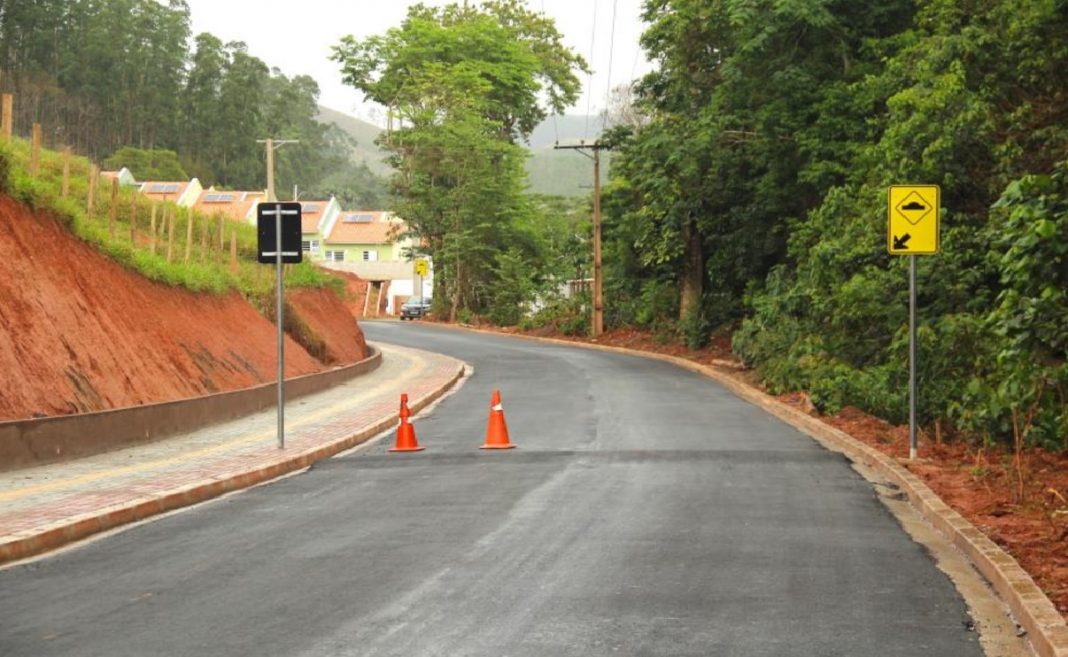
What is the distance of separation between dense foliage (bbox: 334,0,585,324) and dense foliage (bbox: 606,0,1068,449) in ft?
74.5

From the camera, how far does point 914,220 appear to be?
1505 cm

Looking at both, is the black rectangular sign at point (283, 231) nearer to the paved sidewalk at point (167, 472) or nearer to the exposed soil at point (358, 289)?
the paved sidewalk at point (167, 472)

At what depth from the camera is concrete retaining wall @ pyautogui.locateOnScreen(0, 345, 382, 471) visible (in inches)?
588

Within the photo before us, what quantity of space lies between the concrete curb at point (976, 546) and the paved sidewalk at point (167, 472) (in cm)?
675

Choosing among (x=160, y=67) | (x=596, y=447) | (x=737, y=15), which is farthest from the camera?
(x=160, y=67)

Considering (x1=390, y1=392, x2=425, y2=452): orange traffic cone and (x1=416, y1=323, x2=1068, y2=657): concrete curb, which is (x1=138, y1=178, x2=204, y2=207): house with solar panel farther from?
(x1=416, y1=323, x2=1068, y2=657): concrete curb

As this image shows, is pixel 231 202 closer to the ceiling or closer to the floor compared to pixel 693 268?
closer to the ceiling

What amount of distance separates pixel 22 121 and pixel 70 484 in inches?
3321

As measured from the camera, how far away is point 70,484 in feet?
44.4

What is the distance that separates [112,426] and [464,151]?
50840 millimetres

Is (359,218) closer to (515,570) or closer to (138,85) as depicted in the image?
(138,85)

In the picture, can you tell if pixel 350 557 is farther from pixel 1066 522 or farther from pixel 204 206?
pixel 204 206

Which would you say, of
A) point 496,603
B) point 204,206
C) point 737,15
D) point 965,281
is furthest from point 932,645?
point 204,206

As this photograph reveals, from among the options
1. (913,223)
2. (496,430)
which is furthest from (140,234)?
(913,223)
